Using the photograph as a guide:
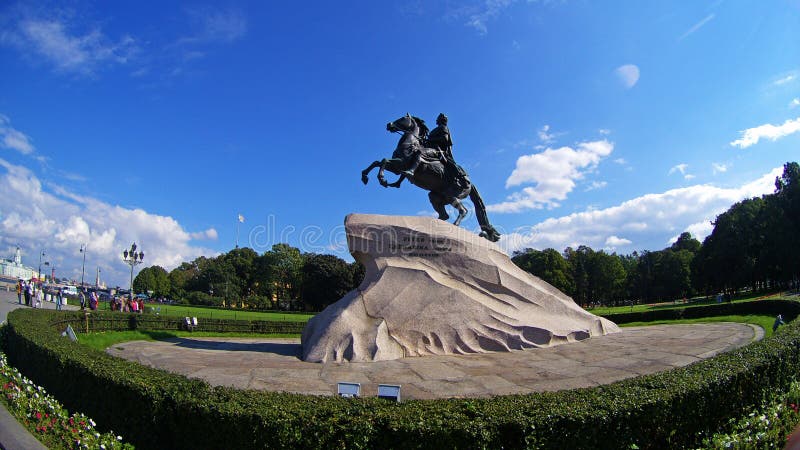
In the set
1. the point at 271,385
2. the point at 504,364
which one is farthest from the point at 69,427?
A: the point at 504,364

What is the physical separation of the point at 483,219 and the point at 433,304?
6.44m

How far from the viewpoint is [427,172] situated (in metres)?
15.2

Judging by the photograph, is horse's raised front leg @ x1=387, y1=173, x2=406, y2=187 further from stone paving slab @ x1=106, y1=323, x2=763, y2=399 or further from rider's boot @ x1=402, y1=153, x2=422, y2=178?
stone paving slab @ x1=106, y1=323, x2=763, y2=399

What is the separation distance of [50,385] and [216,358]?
10.4ft

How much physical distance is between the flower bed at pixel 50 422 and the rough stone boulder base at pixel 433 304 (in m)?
4.99

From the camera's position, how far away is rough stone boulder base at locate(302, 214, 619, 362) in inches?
425

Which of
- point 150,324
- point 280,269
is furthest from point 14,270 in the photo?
point 150,324

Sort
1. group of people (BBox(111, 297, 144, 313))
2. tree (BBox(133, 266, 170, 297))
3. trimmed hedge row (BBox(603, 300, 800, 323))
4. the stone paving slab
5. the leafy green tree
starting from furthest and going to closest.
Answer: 1. tree (BBox(133, 266, 170, 297))
2. the leafy green tree
3. group of people (BBox(111, 297, 144, 313))
4. trimmed hedge row (BBox(603, 300, 800, 323))
5. the stone paving slab

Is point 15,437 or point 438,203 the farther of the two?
point 438,203

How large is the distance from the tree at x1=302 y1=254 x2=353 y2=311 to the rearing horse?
42.8 meters

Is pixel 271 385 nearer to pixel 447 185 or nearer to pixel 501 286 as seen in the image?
pixel 501 286

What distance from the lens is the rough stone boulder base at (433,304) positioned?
10797 millimetres

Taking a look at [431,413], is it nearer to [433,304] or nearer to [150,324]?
[433,304]

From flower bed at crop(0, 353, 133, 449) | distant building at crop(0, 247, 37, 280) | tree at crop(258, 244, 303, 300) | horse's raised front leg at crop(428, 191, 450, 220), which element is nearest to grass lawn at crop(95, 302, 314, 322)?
horse's raised front leg at crop(428, 191, 450, 220)
